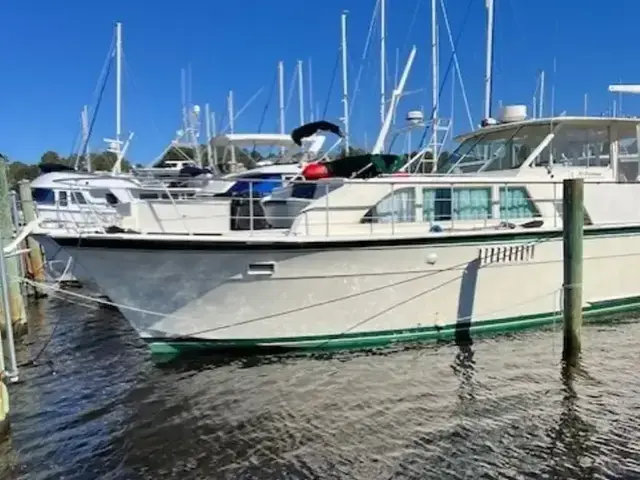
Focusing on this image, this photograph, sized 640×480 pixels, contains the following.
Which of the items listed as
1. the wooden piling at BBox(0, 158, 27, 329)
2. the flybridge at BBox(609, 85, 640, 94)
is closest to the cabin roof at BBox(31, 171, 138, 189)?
the wooden piling at BBox(0, 158, 27, 329)

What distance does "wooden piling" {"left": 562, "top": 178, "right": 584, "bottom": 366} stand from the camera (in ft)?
32.2

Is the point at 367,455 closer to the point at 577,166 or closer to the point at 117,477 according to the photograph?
the point at 117,477

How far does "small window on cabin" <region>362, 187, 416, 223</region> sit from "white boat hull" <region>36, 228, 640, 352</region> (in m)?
0.77

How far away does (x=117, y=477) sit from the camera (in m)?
6.81

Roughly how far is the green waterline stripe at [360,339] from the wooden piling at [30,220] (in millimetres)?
7626

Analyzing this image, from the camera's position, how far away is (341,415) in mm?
8180

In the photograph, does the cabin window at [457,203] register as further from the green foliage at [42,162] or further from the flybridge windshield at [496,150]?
the green foliage at [42,162]

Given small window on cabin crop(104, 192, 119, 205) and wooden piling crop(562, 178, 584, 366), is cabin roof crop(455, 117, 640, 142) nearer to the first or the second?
wooden piling crop(562, 178, 584, 366)

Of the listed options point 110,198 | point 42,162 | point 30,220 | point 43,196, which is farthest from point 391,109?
point 42,162

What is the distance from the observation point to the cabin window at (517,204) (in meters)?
11.8

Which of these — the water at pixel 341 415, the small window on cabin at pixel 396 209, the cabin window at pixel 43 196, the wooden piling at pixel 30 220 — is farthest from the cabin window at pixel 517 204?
the cabin window at pixel 43 196

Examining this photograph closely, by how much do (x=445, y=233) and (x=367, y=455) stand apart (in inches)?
177

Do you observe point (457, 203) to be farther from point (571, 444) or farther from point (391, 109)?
point (571, 444)

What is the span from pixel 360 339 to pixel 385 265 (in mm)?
1308
